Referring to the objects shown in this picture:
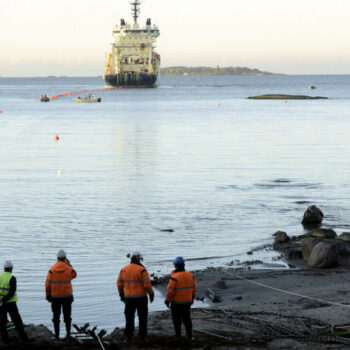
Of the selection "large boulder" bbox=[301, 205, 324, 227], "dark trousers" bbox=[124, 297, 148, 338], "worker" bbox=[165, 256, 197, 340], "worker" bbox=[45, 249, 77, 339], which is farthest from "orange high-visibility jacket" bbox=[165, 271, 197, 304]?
"large boulder" bbox=[301, 205, 324, 227]

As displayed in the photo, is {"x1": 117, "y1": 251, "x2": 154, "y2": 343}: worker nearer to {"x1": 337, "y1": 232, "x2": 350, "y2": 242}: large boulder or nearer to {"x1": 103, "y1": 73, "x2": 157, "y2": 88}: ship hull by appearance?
{"x1": 337, "y1": 232, "x2": 350, "y2": 242}: large boulder

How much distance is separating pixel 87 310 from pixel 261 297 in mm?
4360

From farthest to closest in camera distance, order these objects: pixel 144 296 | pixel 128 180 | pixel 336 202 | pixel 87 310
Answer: pixel 128 180
pixel 336 202
pixel 87 310
pixel 144 296

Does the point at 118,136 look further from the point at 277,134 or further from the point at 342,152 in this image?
the point at 342,152

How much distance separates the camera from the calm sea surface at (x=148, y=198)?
68.2ft

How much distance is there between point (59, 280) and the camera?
39.9ft

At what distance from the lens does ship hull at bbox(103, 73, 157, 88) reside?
19350 centimetres

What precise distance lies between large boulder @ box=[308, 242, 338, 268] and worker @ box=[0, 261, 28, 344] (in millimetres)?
10253

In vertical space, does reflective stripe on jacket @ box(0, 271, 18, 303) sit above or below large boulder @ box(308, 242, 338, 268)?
above

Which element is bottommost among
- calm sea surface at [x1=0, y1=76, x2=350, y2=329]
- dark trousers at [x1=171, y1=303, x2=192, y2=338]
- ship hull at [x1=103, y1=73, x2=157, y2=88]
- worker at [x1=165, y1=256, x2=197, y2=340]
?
calm sea surface at [x1=0, y1=76, x2=350, y2=329]

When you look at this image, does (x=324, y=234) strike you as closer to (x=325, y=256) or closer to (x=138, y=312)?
(x=325, y=256)

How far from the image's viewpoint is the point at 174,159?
157 feet

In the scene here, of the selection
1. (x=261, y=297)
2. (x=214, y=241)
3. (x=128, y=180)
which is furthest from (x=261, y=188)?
(x=261, y=297)

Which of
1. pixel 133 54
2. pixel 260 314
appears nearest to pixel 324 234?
pixel 260 314
